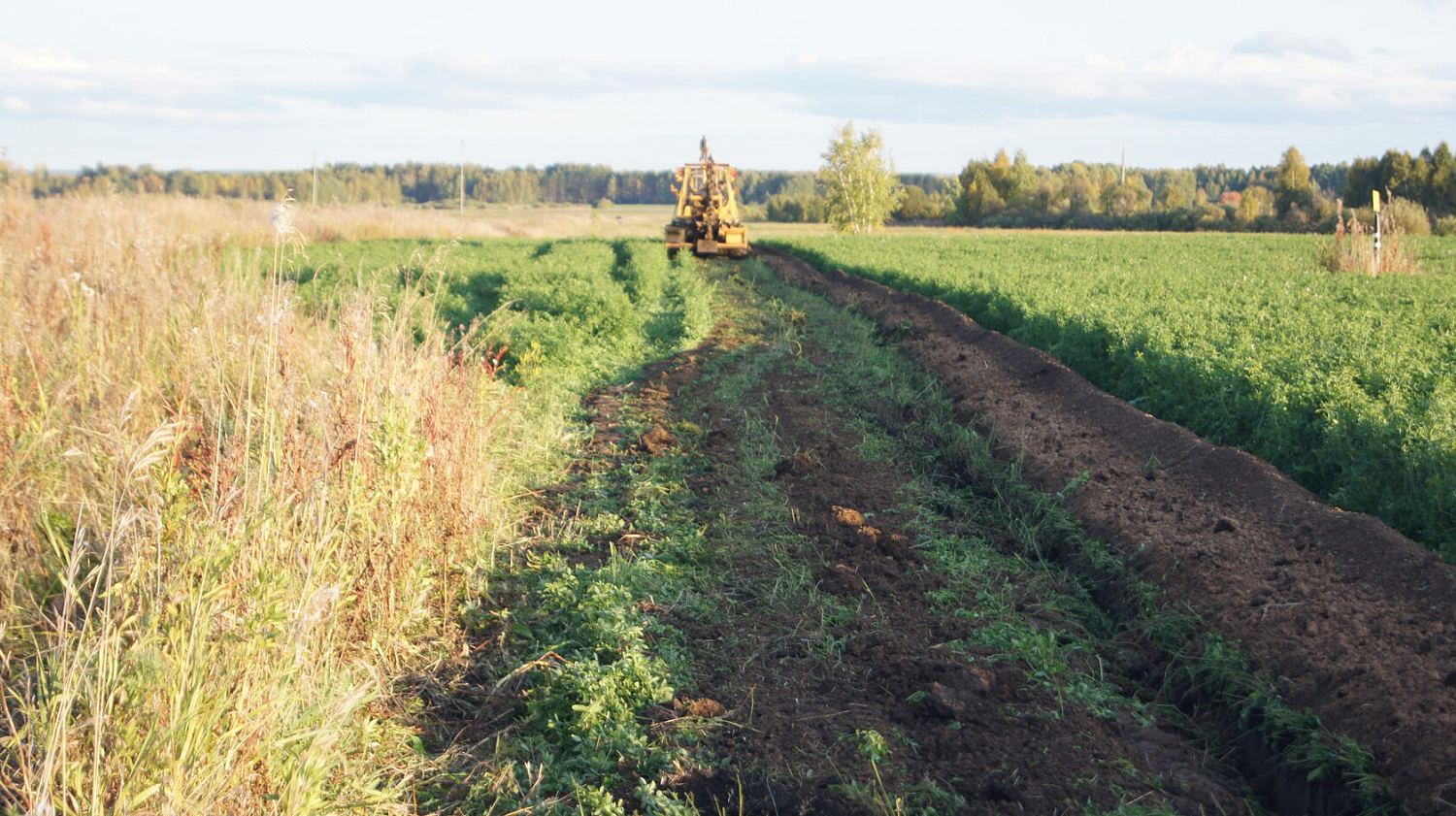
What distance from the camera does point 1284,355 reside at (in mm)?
8758

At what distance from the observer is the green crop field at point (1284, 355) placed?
6.11 m

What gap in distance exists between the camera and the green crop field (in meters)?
6.11

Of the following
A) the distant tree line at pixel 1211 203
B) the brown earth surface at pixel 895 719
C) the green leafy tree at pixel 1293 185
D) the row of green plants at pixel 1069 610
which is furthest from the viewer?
the green leafy tree at pixel 1293 185

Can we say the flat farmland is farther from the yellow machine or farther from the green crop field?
the yellow machine

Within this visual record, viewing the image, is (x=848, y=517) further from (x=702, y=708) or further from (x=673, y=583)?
(x=702, y=708)

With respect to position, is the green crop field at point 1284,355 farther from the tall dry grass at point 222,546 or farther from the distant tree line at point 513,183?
the distant tree line at point 513,183

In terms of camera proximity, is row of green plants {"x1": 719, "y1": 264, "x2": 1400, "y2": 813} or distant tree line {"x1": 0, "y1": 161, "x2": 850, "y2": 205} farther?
distant tree line {"x1": 0, "y1": 161, "x2": 850, "y2": 205}

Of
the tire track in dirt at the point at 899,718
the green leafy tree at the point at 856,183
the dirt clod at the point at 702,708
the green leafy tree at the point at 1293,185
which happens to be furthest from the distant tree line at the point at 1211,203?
the dirt clod at the point at 702,708

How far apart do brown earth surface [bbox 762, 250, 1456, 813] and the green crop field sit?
0.62 metres

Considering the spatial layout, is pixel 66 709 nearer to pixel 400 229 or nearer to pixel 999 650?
pixel 999 650

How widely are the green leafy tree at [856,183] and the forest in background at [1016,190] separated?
8158 mm

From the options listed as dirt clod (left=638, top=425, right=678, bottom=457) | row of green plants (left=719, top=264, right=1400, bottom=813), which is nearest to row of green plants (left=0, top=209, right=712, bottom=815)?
dirt clod (left=638, top=425, right=678, bottom=457)

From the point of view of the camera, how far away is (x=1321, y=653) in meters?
4.11

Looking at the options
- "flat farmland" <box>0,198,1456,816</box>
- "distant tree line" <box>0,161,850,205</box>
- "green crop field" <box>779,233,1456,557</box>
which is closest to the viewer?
"flat farmland" <box>0,198,1456,816</box>
